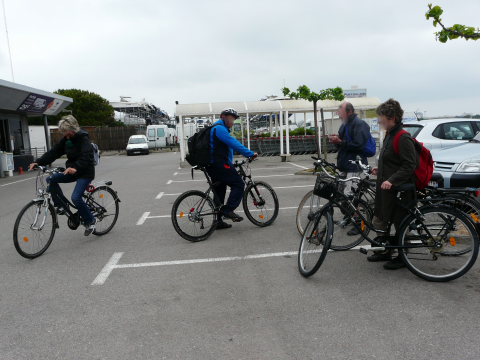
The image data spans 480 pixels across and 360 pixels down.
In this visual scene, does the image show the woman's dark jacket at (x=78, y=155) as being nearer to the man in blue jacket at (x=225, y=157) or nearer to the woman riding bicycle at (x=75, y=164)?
the woman riding bicycle at (x=75, y=164)

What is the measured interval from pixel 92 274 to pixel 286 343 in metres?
2.68

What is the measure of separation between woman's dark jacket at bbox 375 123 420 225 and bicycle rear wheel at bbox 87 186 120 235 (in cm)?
416

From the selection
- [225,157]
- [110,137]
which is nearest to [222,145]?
[225,157]

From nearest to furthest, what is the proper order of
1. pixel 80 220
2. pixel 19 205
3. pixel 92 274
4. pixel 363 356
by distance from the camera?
1. pixel 363 356
2. pixel 92 274
3. pixel 80 220
4. pixel 19 205

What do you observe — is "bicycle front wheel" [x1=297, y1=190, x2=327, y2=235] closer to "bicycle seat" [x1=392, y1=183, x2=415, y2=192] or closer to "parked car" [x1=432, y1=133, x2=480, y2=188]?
"bicycle seat" [x1=392, y1=183, x2=415, y2=192]

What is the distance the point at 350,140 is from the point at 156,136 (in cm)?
3446

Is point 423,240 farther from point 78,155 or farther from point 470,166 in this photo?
point 78,155

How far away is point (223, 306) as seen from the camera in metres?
3.79

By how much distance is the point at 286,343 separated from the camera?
3.10m

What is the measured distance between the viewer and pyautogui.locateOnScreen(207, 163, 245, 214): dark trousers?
20.5 ft

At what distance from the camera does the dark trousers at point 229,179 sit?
6.25m

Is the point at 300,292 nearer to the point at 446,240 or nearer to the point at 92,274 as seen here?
the point at 446,240

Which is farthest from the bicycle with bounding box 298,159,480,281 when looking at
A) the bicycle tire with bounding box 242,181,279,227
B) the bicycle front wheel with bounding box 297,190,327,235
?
the bicycle tire with bounding box 242,181,279,227

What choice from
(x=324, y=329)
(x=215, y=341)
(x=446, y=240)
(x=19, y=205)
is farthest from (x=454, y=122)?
(x=19, y=205)
